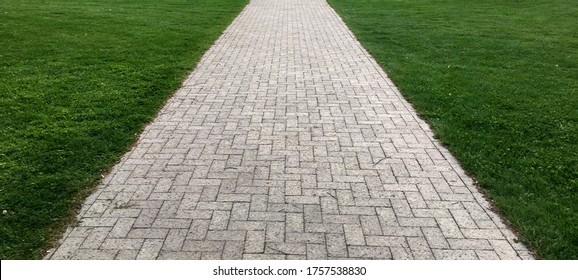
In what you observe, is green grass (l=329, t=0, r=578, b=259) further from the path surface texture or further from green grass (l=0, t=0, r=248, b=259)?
green grass (l=0, t=0, r=248, b=259)

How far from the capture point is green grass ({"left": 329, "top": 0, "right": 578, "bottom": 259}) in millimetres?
4750

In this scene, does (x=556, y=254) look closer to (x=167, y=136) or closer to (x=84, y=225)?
(x=84, y=225)

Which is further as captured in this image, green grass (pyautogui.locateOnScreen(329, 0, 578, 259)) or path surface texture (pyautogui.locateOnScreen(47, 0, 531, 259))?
green grass (pyautogui.locateOnScreen(329, 0, 578, 259))

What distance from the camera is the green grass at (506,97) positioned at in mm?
4750

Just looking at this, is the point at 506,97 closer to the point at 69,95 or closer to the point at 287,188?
the point at 287,188

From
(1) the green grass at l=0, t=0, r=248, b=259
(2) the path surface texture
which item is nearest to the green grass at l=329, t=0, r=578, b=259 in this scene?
(2) the path surface texture

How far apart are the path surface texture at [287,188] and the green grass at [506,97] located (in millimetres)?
310

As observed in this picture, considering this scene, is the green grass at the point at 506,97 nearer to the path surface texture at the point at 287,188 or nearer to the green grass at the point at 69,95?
the path surface texture at the point at 287,188

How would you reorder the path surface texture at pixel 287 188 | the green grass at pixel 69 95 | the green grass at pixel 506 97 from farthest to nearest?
1. the green grass at pixel 506 97
2. the green grass at pixel 69 95
3. the path surface texture at pixel 287 188

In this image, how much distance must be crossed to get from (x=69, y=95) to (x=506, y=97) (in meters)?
7.11

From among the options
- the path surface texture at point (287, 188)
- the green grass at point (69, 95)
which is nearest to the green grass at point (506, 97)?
the path surface texture at point (287, 188)

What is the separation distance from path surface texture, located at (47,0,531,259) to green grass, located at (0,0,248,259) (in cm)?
31

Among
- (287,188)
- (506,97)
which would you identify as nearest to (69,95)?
(287,188)

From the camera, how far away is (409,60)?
10984 millimetres
